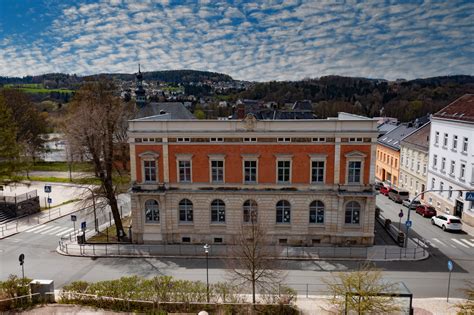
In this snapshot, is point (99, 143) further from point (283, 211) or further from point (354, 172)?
point (354, 172)

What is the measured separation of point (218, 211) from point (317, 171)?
8.63 metres

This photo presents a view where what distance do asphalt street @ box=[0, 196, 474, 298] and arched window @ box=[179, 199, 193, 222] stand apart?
153 inches

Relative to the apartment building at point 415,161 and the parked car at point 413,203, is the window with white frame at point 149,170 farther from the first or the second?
the apartment building at point 415,161

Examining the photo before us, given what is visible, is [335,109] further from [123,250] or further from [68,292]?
[68,292]

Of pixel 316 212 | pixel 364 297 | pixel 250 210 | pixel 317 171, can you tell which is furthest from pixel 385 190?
pixel 364 297

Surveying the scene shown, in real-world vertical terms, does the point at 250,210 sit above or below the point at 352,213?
above

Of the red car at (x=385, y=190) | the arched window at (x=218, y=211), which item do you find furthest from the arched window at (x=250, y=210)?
the red car at (x=385, y=190)

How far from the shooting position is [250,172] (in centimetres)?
2962

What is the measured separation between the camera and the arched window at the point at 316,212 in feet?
96.8

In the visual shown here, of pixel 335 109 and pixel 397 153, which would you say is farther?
pixel 335 109

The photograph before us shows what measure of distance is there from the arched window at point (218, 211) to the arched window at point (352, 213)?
1001 centimetres

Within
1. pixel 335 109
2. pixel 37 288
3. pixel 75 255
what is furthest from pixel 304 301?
pixel 335 109

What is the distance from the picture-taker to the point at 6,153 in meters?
37.5

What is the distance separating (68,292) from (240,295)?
9.38 m
